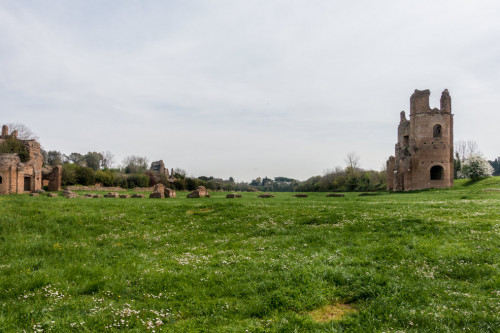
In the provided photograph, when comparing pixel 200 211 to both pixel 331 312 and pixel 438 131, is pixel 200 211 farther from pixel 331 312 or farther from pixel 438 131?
pixel 438 131

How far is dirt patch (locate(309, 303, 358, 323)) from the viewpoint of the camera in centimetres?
559

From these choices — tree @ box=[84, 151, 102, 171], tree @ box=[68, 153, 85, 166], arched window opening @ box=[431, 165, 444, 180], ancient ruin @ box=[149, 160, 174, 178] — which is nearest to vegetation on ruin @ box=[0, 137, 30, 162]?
ancient ruin @ box=[149, 160, 174, 178]

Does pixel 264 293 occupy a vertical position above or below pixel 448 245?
below

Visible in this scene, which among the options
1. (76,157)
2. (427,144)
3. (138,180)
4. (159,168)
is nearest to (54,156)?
(76,157)

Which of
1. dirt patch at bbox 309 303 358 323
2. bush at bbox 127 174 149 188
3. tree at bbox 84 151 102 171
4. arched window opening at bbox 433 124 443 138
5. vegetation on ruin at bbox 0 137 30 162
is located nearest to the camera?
dirt patch at bbox 309 303 358 323

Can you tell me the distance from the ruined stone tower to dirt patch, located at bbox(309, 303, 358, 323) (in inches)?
1477

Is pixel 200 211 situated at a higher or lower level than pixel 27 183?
lower

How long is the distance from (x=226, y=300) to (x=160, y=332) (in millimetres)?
1617

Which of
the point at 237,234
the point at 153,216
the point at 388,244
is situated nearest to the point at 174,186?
the point at 153,216

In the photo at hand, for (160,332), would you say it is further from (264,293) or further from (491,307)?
(491,307)

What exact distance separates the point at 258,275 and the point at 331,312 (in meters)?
2.22

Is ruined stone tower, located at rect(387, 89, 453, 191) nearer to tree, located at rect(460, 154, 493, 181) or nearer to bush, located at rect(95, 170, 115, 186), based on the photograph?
tree, located at rect(460, 154, 493, 181)

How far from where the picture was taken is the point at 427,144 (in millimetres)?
38312

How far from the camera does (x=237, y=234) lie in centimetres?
1277
